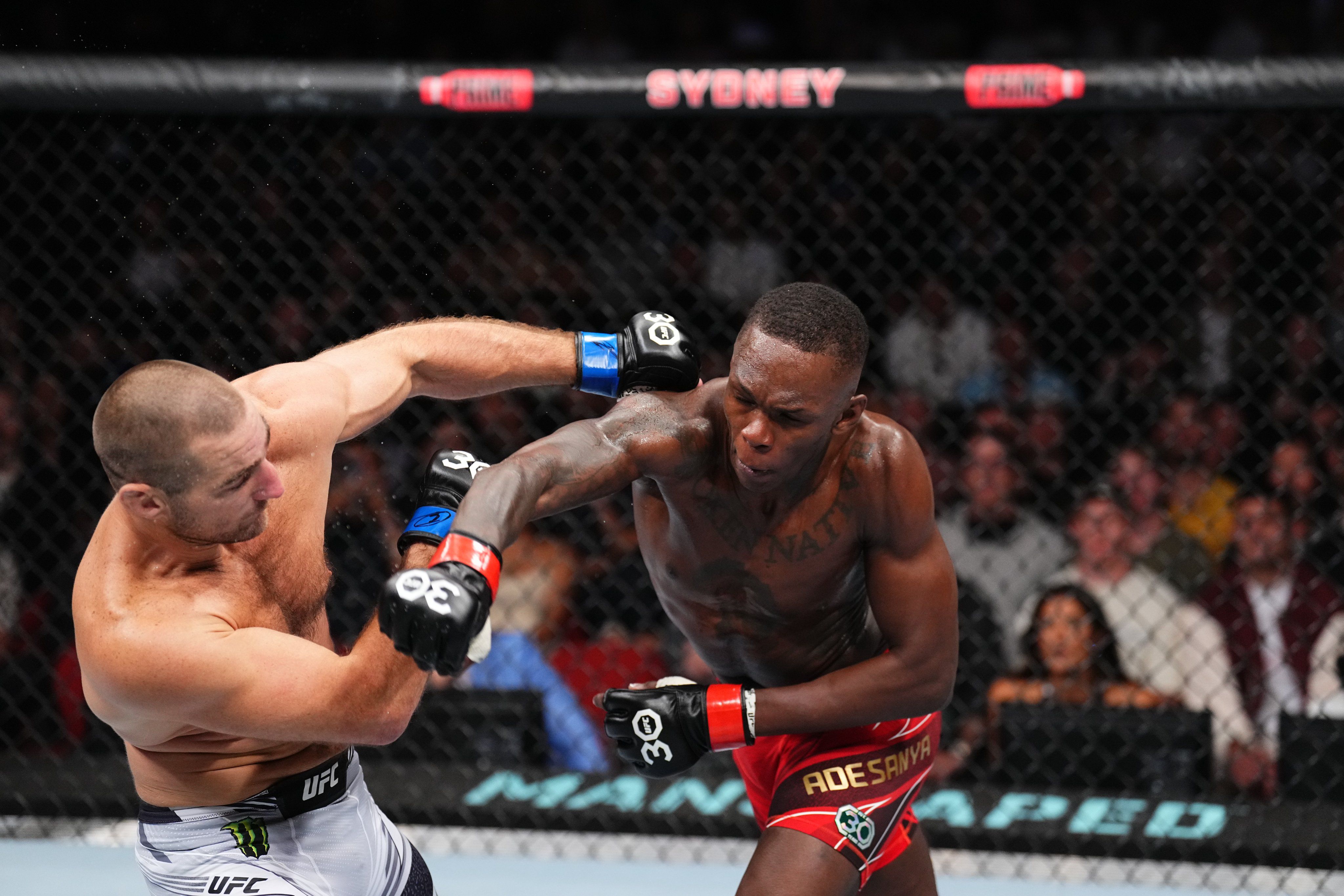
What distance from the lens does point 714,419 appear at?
6.16ft

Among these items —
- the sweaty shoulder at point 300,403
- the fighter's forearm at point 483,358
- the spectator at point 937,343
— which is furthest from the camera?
the spectator at point 937,343

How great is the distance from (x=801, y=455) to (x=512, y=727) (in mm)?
1758

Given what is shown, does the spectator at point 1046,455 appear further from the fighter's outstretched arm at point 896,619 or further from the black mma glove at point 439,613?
the black mma glove at point 439,613

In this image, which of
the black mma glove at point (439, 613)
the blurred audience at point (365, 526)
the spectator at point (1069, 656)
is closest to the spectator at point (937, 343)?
the spectator at point (1069, 656)

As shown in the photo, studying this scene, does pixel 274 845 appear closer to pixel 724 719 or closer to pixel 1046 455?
pixel 724 719

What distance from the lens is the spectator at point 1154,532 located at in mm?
3465

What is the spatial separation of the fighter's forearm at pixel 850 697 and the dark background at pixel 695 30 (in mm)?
3344

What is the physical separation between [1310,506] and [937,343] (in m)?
1.19

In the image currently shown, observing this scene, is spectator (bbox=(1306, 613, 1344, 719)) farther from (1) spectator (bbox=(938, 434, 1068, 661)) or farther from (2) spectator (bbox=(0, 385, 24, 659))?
(2) spectator (bbox=(0, 385, 24, 659))

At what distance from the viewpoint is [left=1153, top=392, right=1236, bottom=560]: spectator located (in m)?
3.62

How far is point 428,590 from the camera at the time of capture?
1.41 m

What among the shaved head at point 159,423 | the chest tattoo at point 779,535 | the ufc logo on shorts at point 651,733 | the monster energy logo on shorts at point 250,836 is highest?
the shaved head at point 159,423

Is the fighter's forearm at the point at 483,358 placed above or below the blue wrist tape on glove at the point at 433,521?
above

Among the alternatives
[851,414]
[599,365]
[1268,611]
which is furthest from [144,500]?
[1268,611]
